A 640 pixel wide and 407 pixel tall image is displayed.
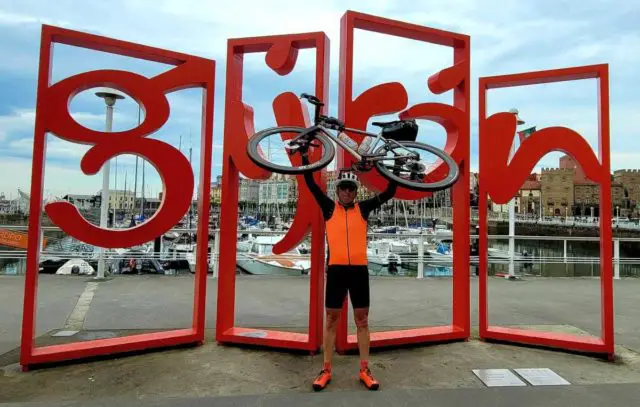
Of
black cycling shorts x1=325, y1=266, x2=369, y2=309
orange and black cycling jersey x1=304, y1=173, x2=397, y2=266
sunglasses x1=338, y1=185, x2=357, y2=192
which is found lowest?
black cycling shorts x1=325, y1=266, x2=369, y2=309

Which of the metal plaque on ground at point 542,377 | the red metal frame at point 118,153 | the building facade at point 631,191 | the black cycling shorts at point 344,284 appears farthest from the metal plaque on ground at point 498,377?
the building facade at point 631,191

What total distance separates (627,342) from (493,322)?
1517mm

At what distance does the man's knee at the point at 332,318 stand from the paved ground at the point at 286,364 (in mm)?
460

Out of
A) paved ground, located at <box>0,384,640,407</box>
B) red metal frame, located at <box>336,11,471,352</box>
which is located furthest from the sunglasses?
paved ground, located at <box>0,384,640,407</box>

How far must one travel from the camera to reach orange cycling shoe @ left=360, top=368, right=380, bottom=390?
347 cm

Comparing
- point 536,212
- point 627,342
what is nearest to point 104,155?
point 627,342

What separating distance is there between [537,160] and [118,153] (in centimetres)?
439

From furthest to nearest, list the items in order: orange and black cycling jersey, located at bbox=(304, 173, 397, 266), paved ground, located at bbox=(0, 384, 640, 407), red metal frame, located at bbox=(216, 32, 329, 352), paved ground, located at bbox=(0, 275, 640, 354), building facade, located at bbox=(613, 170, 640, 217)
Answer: building facade, located at bbox=(613, 170, 640, 217), paved ground, located at bbox=(0, 275, 640, 354), red metal frame, located at bbox=(216, 32, 329, 352), orange and black cycling jersey, located at bbox=(304, 173, 397, 266), paved ground, located at bbox=(0, 384, 640, 407)

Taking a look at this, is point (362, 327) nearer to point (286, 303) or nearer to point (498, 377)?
point (498, 377)

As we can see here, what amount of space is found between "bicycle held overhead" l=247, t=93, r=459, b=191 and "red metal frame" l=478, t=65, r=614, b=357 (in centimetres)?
101

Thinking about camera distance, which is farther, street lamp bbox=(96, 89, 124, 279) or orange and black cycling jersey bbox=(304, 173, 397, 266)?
street lamp bbox=(96, 89, 124, 279)

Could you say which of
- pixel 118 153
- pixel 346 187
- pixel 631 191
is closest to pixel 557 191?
pixel 631 191

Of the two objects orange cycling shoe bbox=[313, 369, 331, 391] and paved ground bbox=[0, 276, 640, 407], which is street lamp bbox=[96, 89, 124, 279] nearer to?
paved ground bbox=[0, 276, 640, 407]

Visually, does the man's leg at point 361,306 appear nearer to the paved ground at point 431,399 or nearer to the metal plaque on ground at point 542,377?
the paved ground at point 431,399
